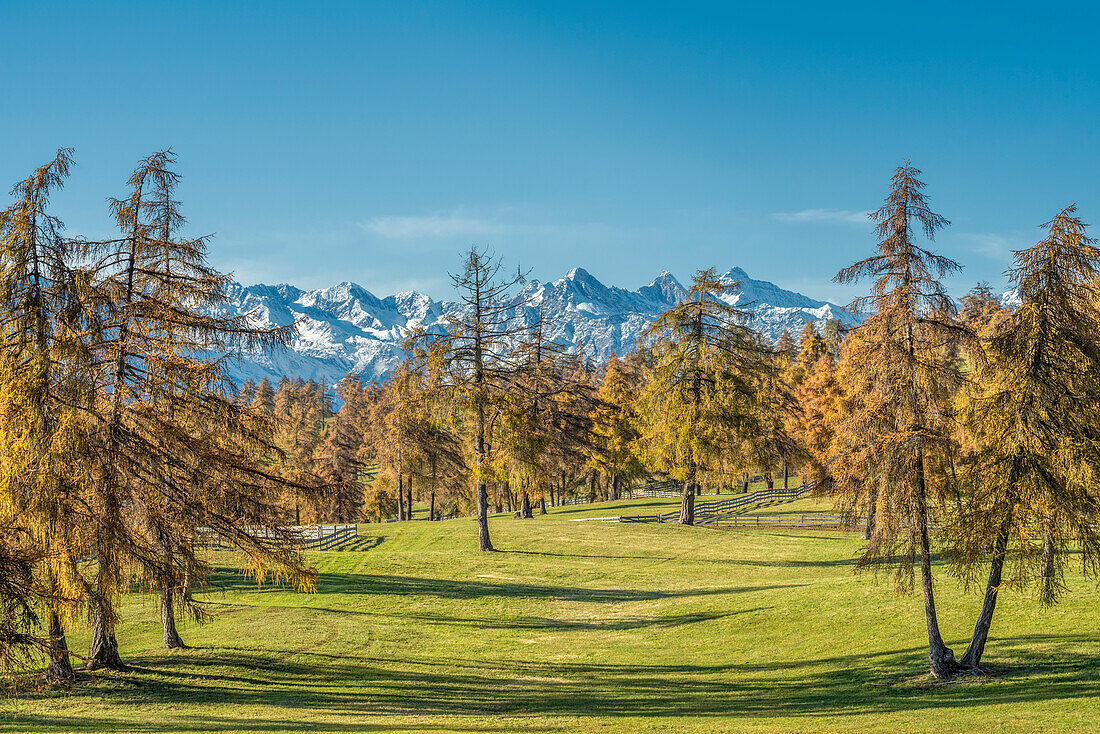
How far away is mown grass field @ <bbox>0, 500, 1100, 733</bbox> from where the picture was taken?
15.2 m

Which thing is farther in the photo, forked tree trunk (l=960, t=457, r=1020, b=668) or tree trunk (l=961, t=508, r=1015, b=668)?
tree trunk (l=961, t=508, r=1015, b=668)

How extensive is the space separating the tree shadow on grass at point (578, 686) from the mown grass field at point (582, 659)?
76 millimetres

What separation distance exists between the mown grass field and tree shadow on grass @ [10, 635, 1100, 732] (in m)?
0.08

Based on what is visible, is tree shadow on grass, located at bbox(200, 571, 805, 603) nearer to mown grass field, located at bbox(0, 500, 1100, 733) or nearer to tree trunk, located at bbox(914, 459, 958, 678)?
mown grass field, located at bbox(0, 500, 1100, 733)

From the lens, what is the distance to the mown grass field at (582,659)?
1520 centimetres

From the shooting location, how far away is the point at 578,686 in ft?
63.2

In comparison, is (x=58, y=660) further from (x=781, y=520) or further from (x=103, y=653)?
(x=781, y=520)

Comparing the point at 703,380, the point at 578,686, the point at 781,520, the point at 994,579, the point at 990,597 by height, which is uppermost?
the point at 703,380

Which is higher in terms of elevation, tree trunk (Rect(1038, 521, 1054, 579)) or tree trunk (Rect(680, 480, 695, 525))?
tree trunk (Rect(1038, 521, 1054, 579))

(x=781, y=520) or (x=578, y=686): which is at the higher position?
(x=781, y=520)

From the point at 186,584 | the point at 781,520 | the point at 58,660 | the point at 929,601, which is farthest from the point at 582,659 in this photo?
the point at 781,520

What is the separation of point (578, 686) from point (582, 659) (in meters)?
2.79

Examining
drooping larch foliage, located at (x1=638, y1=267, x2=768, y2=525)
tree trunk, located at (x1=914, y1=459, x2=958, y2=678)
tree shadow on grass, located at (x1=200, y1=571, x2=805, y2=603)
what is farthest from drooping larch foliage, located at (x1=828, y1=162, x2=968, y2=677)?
drooping larch foliage, located at (x1=638, y1=267, x2=768, y2=525)

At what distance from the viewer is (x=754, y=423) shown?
42031 millimetres
